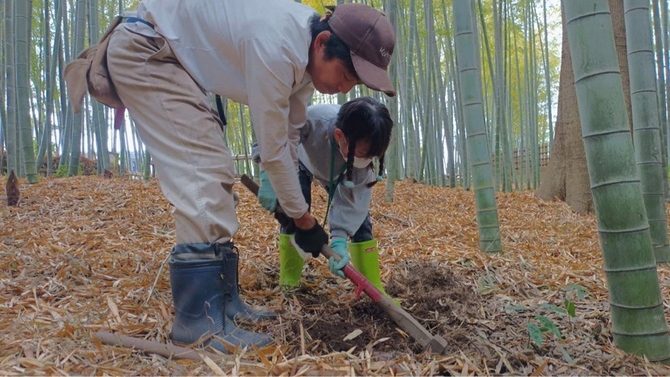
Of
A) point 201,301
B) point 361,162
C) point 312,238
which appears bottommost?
point 201,301

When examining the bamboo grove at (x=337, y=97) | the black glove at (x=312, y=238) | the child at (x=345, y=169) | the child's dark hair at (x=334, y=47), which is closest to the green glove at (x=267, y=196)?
the child at (x=345, y=169)

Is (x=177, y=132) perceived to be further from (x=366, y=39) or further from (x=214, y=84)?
(x=366, y=39)

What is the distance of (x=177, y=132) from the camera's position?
149cm

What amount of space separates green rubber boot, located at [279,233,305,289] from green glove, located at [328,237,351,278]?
0.25m

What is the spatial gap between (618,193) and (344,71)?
2.80ft

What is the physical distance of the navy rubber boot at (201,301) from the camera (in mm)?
1441

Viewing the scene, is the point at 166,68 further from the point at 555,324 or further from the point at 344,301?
the point at 555,324

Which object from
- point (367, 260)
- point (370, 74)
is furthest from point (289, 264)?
point (370, 74)

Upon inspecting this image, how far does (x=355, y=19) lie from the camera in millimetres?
1422

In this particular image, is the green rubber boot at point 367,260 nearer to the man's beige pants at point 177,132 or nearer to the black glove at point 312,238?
the black glove at point 312,238

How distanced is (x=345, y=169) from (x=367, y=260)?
0.40 m

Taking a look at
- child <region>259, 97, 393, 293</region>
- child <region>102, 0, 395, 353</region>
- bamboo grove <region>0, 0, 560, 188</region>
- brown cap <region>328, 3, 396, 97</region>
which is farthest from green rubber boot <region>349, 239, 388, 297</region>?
bamboo grove <region>0, 0, 560, 188</region>

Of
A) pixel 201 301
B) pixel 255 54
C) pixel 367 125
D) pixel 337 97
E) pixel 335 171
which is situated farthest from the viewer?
pixel 337 97

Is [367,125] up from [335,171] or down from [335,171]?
up
